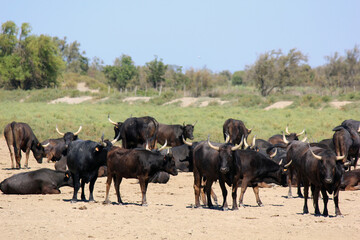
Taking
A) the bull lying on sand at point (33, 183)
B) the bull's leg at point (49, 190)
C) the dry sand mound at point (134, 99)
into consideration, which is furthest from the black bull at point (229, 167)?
the dry sand mound at point (134, 99)

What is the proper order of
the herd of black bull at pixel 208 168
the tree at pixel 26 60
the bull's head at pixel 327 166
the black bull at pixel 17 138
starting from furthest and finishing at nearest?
the tree at pixel 26 60
the black bull at pixel 17 138
the herd of black bull at pixel 208 168
the bull's head at pixel 327 166

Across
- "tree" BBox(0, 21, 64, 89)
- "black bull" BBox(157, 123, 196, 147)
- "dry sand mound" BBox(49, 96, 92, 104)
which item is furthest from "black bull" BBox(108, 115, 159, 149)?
"tree" BBox(0, 21, 64, 89)

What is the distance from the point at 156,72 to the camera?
8106 cm

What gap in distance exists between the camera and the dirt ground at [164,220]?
32.3 ft

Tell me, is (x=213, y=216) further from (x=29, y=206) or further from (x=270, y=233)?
(x=29, y=206)

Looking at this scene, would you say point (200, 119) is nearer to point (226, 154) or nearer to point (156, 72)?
point (226, 154)

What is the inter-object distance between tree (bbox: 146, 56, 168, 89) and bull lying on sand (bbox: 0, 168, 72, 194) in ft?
216

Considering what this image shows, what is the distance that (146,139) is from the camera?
2061 centimetres

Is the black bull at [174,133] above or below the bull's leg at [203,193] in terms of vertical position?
above

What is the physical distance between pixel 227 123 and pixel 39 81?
5673 centimetres

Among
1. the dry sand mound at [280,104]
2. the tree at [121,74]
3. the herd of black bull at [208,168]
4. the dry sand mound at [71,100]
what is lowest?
the herd of black bull at [208,168]

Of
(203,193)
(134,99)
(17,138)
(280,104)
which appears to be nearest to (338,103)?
(280,104)

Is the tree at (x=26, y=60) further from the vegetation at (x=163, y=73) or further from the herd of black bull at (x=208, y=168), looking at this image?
the herd of black bull at (x=208, y=168)

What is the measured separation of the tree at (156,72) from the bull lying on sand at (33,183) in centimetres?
6578
